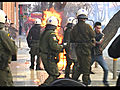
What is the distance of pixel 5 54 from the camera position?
6.77 meters

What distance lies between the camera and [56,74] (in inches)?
335

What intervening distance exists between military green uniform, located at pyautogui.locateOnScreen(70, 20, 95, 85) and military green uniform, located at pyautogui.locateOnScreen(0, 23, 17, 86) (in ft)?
8.47

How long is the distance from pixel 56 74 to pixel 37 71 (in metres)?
4.18

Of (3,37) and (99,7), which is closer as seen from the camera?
(3,37)

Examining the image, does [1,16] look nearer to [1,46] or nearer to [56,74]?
[1,46]

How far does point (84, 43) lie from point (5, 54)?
2.69 meters

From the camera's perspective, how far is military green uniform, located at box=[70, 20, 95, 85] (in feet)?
28.8

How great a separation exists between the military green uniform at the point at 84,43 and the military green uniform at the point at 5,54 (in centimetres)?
258

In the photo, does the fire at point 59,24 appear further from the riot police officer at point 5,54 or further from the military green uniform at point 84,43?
the riot police officer at point 5,54

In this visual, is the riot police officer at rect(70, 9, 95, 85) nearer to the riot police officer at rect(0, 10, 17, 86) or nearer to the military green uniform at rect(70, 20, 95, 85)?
the military green uniform at rect(70, 20, 95, 85)

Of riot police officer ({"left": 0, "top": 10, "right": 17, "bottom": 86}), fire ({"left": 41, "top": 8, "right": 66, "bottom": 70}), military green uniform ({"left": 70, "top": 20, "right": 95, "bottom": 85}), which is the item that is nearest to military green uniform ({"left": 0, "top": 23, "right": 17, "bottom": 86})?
riot police officer ({"left": 0, "top": 10, "right": 17, "bottom": 86})

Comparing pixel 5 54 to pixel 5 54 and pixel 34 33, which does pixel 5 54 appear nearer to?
pixel 5 54

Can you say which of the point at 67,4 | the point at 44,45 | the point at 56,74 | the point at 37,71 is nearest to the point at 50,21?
the point at 44,45

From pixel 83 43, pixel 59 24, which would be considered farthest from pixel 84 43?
pixel 59 24
